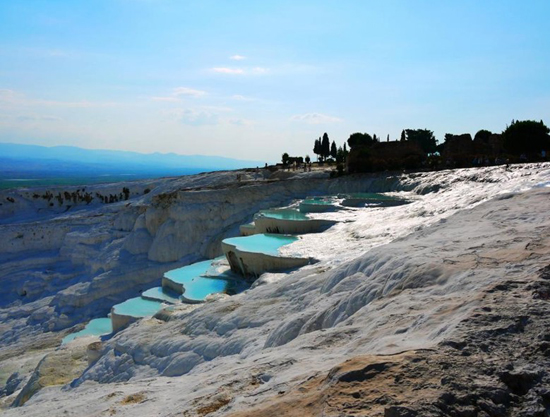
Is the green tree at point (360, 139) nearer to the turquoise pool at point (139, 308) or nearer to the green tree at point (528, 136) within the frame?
the green tree at point (528, 136)

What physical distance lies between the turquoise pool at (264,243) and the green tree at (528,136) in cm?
1654

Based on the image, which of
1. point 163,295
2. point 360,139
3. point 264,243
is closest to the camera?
point 163,295

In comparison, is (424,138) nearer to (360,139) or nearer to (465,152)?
(360,139)

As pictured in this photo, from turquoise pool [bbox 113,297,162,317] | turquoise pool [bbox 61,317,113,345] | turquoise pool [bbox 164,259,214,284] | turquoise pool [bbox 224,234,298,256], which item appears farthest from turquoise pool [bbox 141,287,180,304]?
turquoise pool [bbox 224,234,298,256]

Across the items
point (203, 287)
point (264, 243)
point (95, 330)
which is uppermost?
point (264, 243)

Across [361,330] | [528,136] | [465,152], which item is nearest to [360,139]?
[465,152]

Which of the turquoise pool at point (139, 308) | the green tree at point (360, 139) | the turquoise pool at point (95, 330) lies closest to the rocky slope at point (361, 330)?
the turquoise pool at point (95, 330)

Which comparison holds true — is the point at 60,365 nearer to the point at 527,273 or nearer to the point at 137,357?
the point at 137,357

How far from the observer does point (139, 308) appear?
13438 mm

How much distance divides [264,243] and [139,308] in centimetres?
411

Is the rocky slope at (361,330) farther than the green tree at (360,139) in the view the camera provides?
No

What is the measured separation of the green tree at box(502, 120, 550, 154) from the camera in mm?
25094

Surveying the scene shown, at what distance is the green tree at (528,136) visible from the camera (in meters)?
25.1

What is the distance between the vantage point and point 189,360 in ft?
24.0
